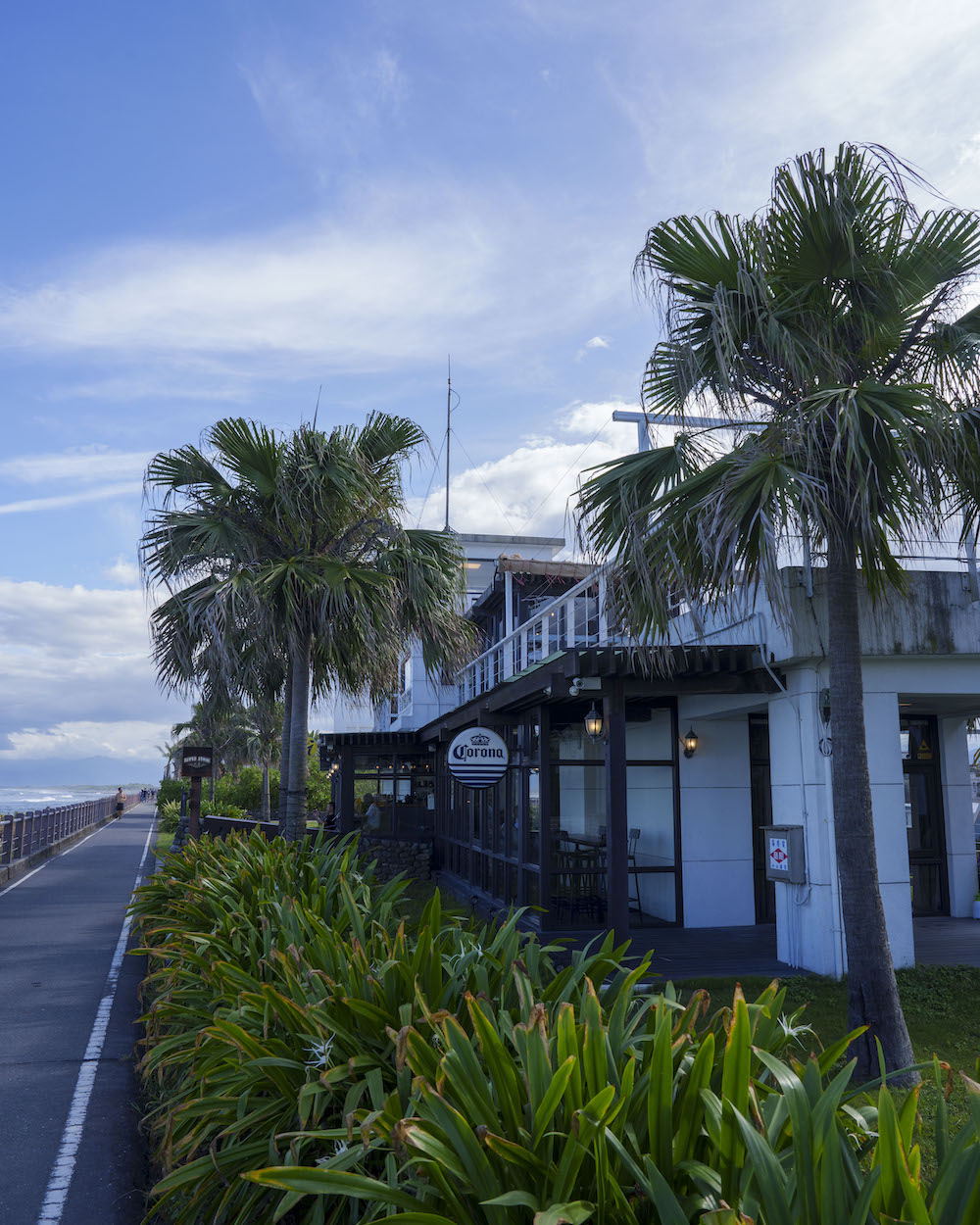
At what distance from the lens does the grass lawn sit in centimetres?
759

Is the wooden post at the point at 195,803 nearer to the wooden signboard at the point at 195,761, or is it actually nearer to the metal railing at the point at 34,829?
the wooden signboard at the point at 195,761

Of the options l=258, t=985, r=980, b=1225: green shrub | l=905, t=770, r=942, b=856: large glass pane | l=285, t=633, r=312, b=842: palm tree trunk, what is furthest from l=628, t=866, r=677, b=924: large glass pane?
l=258, t=985, r=980, b=1225: green shrub

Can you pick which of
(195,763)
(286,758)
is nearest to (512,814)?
(286,758)

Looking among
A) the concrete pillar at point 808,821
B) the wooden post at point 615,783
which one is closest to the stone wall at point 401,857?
the wooden post at point 615,783

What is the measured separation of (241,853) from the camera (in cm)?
895

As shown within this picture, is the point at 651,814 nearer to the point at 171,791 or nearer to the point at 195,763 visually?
the point at 195,763

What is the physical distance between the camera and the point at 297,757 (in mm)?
14273

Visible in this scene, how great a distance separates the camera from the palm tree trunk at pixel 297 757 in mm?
14125

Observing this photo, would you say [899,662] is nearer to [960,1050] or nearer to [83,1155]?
[960,1050]

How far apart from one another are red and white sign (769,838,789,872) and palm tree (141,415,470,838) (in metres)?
5.65

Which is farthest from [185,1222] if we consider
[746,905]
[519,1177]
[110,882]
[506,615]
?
[110,882]

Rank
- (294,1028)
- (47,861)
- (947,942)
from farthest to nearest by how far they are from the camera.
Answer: (47,861)
(947,942)
(294,1028)

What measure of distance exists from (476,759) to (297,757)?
10.3 feet

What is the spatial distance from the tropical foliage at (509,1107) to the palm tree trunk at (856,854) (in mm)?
1794
